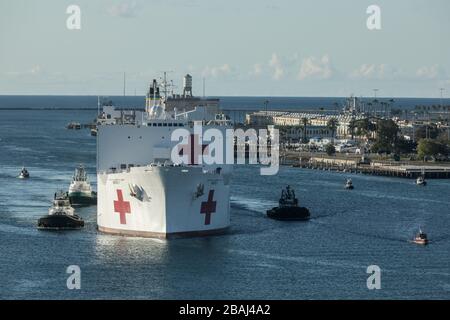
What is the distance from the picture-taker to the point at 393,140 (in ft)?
352

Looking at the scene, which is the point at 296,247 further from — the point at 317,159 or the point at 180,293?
the point at 317,159

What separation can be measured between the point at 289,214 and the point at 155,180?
993 centimetres

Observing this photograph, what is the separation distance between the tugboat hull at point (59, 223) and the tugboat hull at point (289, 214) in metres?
8.85

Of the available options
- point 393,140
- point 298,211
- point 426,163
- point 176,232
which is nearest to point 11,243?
point 176,232

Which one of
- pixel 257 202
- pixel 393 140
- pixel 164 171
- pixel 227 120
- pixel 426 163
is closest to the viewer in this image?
pixel 164 171

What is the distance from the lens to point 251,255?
1740 inches

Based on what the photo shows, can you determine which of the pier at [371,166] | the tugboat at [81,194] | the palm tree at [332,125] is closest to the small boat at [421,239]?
the tugboat at [81,194]

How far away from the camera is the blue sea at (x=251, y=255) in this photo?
126ft

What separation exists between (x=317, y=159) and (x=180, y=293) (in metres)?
63.6

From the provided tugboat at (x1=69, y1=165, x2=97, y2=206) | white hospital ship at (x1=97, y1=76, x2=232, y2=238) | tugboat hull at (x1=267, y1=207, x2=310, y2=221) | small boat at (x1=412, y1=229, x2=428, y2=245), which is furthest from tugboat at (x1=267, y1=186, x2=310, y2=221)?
tugboat at (x1=69, y1=165, x2=97, y2=206)

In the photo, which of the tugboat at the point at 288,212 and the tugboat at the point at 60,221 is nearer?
the tugboat at the point at 60,221

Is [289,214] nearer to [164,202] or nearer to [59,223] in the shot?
[164,202]

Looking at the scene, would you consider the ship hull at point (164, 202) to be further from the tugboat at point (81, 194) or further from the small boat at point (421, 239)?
the tugboat at point (81, 194)

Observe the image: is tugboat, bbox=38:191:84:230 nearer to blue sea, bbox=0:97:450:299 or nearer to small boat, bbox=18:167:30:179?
blue sea, bbox=0:97:450:299
